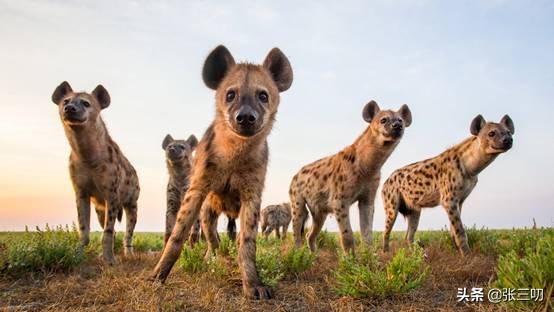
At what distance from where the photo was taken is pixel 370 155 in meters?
7.18

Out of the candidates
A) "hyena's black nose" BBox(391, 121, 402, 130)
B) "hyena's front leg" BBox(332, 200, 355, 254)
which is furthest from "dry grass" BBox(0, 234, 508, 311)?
"hyena's black nose" BBox(391, 121, 402, 130)

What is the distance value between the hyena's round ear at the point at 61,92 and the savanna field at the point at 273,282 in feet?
6.63

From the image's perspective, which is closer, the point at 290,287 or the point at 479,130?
the point at 290,287

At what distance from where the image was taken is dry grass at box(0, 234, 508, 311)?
149 inches

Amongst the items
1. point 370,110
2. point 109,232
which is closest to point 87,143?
point 109,232

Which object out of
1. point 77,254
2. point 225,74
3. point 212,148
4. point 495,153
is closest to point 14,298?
point 77,254

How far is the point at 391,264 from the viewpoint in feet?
13.5

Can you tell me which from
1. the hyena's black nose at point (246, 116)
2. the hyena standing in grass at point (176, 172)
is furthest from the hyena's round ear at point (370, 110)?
the hyena's black nose at point (246, 116)

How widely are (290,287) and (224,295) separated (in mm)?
779

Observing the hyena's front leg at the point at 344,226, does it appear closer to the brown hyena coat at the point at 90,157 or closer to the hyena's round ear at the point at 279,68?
the hyena's round ear at the point at 279,68

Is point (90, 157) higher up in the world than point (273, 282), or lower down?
higher up

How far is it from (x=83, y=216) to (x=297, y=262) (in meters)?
3.41

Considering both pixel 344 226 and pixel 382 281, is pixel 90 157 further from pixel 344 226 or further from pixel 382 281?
pixel 382 281

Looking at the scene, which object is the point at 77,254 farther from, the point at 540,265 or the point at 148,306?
the point at 540,265
